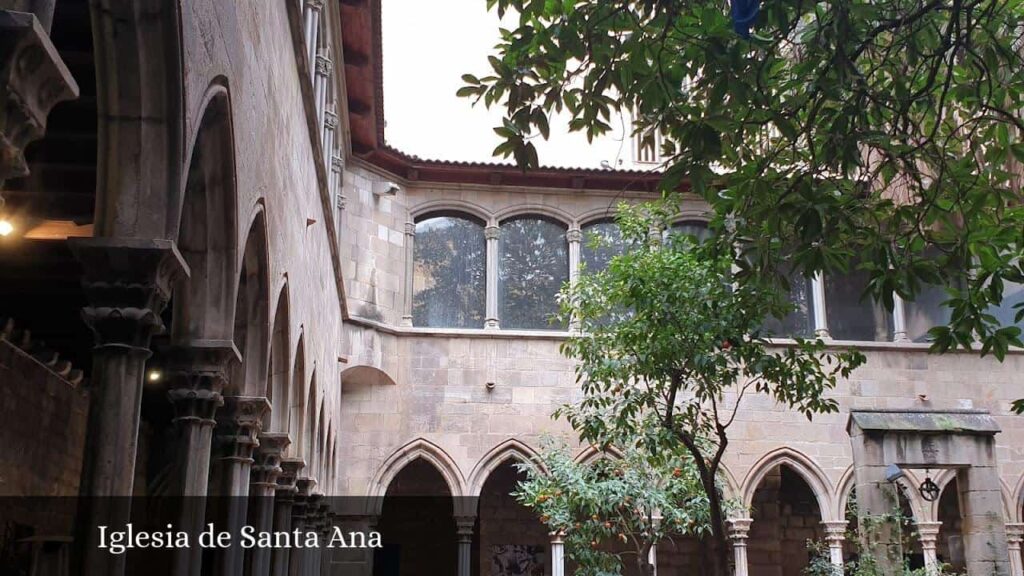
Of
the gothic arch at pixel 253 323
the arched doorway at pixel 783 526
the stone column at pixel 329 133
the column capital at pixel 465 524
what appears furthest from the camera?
the arched doorway at pixel 783 526

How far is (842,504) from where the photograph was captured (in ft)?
58.7

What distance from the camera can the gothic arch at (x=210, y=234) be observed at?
17.1 feet

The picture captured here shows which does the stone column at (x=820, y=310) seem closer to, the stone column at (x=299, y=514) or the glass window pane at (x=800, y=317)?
the glass window pane at (x=800, y=317)

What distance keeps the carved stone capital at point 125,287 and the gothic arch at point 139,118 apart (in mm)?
75

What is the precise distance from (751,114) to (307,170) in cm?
583

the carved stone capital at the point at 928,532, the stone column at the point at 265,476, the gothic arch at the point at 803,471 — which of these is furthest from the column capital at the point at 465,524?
the stone column at the point at 265,476

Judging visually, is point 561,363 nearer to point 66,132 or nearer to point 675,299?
point 675,299

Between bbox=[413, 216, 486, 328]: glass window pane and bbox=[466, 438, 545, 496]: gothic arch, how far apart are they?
2199 mm

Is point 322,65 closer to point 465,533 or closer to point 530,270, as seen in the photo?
point 530,270

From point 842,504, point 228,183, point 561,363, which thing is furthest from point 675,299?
point 842,504

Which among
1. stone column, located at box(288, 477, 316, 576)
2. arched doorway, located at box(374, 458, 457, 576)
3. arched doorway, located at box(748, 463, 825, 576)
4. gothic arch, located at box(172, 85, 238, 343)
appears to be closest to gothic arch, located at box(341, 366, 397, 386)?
arched doorway, located at box(374, 458, 457, 576)

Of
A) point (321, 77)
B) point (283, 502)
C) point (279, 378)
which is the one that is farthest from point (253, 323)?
point (321, 77)

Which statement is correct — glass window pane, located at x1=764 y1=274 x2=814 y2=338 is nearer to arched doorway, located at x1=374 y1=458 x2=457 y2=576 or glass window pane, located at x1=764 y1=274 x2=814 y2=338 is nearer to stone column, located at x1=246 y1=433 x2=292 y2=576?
arched doorway, located at x1=374 y1=458 x2=457 y2=576

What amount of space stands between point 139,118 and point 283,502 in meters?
7.07
